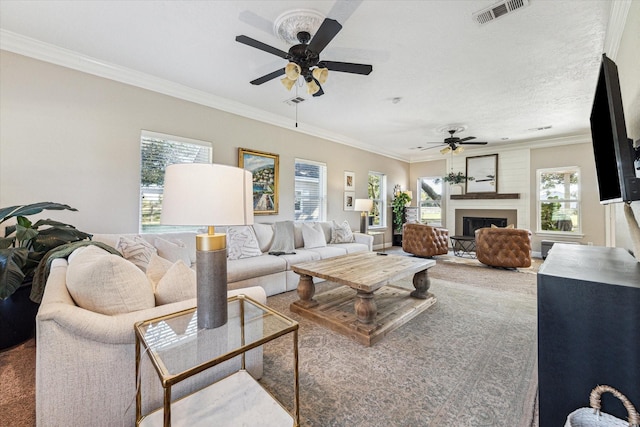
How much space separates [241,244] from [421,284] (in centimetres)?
232

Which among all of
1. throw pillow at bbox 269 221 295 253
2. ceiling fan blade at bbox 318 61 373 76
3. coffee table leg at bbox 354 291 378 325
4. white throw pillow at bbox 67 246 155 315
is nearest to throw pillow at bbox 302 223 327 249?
throw pillow at bbox 269 221 295 253

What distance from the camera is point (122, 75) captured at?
9.91 ft

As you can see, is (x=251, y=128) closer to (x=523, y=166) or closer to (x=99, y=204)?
(x=99, y=204)

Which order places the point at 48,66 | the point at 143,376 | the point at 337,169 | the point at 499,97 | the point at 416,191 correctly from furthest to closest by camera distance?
the point at 416,191
the point at 337,169
the point at 499,97
the point at 48,66
the point at 143,376

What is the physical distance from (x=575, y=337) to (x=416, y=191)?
24.3ft

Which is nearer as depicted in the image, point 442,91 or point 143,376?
point 143,376

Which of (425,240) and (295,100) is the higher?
(295,100)

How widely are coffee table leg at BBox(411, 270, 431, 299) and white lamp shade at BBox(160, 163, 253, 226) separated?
Result: 2.56 metres

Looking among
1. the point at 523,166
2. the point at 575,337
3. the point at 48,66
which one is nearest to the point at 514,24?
the point at 575,337

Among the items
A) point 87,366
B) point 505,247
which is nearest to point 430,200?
point 505,247

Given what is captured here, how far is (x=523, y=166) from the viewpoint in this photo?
6.33m

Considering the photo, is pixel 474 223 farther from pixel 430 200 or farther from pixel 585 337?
pixel 585 337

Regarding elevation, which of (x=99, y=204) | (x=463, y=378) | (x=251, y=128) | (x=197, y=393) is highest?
(x=251, y=128)

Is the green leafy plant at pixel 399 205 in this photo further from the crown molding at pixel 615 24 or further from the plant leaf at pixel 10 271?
the plant leaf at pixel 10 271
